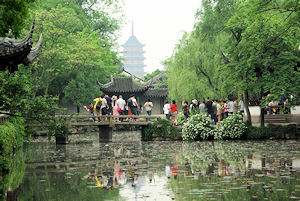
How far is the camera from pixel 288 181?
941cm

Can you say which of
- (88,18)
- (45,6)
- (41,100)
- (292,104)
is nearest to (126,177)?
(41,100)

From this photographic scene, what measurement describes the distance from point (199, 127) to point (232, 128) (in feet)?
5.58

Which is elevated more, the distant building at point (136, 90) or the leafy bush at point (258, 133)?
the distant building at point (136, 90)

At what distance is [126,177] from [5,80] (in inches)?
162

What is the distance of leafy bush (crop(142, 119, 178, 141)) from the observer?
90.0 ft

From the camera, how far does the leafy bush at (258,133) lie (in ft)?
80.6

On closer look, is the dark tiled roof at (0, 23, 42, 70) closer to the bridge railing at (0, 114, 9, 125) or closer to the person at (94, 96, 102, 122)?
the bridge railing at (0, 114, 9, 125)

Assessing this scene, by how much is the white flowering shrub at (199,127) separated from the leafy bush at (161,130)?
4.29 ft

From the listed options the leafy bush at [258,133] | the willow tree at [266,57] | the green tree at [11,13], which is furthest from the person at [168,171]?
the leafy bush at [258,133]

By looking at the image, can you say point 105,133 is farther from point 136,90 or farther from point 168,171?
point 136,90

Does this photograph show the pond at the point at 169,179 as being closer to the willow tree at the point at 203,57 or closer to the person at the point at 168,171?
the person at the point at 168,171

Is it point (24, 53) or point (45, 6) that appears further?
point (45, 6)

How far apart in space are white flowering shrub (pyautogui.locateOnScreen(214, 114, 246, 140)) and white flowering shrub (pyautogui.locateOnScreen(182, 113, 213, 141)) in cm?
67

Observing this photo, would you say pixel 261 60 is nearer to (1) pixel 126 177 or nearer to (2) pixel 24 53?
(2) pixel 24 53
